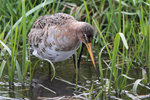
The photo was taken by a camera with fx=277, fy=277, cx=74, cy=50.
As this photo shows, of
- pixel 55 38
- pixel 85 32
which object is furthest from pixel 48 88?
pixel 85 32

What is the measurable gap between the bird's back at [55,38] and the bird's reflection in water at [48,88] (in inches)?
14.8

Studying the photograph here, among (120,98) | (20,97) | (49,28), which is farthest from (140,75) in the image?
(20,97)

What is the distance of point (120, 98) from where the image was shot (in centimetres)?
338

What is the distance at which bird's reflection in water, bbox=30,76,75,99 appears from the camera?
143 inches

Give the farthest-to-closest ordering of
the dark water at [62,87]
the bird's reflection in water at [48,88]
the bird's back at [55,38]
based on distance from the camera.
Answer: the bird's back at [55,38] < the bird's reflection in water at [48,88] < the dark water at [62,87]

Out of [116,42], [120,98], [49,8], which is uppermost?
[49,8]

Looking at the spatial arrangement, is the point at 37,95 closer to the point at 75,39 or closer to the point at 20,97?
the point at 20,97

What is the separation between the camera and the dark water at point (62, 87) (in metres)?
3.50

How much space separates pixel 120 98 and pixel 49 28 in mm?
1459

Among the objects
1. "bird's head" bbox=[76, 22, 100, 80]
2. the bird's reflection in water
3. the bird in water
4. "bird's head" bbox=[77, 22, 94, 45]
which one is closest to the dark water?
the bird's reflection in water

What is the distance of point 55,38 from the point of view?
390 cm

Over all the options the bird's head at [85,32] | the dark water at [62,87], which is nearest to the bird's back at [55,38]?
the bird's head at [85,32]

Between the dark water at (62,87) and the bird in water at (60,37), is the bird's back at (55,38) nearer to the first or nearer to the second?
the bird in water at (60,37)

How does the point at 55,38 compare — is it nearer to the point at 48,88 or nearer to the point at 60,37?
the point at 60,37
